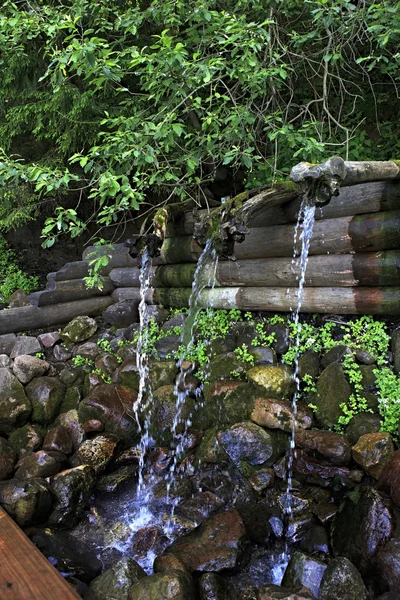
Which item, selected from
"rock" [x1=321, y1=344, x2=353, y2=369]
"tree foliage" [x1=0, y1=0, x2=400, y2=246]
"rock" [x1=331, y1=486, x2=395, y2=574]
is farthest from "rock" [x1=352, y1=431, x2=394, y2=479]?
"tree foliage" [x1=0, y1=0, x2=400, y2=246]

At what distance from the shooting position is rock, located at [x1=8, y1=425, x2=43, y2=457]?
5.40m

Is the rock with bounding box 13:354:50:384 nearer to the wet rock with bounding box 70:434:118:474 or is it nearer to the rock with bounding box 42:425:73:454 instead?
the rock with bounding box 42:425:73:454

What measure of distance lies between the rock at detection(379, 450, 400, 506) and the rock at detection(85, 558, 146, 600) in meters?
2.20

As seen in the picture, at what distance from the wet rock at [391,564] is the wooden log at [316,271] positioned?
2787 mm

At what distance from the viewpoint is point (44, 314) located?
779 cm

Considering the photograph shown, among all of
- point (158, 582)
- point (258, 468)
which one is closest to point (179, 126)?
point (258, 468)

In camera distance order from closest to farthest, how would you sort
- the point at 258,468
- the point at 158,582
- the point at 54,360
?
the point at 158,582
the point at 258,468
the point at 54,360

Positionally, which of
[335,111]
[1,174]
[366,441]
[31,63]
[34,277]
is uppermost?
[31,63]

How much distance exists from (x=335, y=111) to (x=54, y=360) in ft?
21.8

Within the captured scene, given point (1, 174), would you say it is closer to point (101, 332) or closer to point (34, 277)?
point (101, 332)

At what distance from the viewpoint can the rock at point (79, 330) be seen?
24.4 feet

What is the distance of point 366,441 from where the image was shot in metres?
4.22

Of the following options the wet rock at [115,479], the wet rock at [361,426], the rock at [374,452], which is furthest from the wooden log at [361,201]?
the wet rock at [115,479]

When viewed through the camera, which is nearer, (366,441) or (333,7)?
(366,441)
